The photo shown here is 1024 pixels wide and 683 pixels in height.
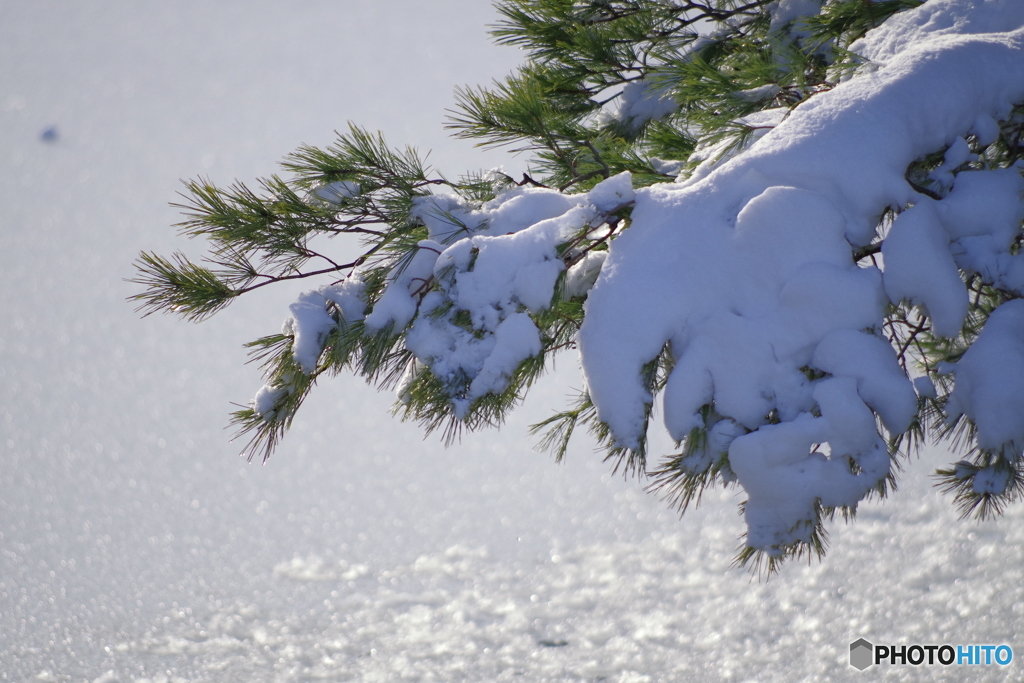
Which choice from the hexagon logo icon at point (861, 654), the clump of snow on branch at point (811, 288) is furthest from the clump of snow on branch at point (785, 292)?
the hexagon logo icon at point (861, 654)

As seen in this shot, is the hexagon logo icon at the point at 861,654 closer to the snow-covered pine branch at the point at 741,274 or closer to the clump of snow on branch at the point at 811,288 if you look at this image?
the snow-covered pine branch at the point at 741,274

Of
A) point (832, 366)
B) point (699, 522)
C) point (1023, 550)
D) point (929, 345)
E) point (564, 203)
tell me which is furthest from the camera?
point (699, 522)

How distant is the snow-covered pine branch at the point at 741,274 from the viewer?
Answer: 0.86m

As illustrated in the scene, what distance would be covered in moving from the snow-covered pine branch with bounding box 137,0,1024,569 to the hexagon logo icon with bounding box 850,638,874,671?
1.04m

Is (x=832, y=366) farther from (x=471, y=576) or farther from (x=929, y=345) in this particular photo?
(x=471, y=576)

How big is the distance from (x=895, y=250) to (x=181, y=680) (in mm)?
2522

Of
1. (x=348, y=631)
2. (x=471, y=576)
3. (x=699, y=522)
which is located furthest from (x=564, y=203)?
(x=699, y=522)

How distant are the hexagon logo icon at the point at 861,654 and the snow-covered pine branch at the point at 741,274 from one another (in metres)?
1.04

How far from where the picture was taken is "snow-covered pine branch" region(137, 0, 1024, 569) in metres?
0.86

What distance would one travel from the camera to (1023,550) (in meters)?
2.49

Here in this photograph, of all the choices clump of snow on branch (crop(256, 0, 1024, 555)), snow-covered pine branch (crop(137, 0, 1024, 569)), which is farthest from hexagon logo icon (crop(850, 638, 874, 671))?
clump of snow on branch (crop(256, 0, 1024, 555))

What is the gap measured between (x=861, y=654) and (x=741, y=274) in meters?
1.71

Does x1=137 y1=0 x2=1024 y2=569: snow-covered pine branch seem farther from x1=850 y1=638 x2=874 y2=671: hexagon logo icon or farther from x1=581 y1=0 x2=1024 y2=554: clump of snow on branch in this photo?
x1=850 y1=638 x2=874 y2=671: hexagon logo icon

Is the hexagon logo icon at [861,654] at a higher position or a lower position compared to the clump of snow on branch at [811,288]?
lower
